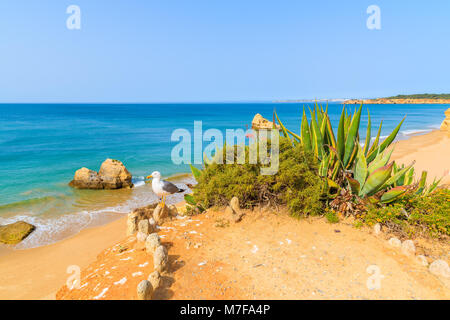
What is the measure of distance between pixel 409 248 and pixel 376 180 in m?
A: 1.15

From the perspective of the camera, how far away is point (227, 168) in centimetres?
526

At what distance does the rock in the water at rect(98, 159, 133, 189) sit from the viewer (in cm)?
1188

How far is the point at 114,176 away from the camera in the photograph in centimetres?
1189

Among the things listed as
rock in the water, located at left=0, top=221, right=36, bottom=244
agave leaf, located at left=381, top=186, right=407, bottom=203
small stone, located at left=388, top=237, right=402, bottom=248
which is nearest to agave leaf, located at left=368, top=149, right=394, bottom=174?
agave leaf, located at left=381, top=186, right=407, bottom=203

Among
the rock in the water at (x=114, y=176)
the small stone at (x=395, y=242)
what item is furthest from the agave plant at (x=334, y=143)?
the rock in the water at (x=114, y=176)

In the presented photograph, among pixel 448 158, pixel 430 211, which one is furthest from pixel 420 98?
pixel 430 211

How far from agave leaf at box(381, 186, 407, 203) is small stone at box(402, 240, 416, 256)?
91cm

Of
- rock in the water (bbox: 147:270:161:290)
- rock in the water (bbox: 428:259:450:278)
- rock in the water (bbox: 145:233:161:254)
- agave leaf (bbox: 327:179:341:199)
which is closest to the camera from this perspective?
rock in the water (bbox: 147:270:161:290)

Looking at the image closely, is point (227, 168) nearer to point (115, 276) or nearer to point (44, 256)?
point (115, 276)

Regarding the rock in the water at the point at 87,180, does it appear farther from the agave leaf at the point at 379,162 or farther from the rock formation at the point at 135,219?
the agave leaf at the point at 379,162

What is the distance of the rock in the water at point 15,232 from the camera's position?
709 cm

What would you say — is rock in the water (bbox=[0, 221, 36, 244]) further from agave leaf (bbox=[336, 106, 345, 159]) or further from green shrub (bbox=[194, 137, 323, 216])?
agave leaf (bbox=[336, 106, 345, 159])

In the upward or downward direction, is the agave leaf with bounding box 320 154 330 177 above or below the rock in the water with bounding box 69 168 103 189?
above

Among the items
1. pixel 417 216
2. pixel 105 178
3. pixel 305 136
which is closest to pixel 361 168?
pixel 417 216
